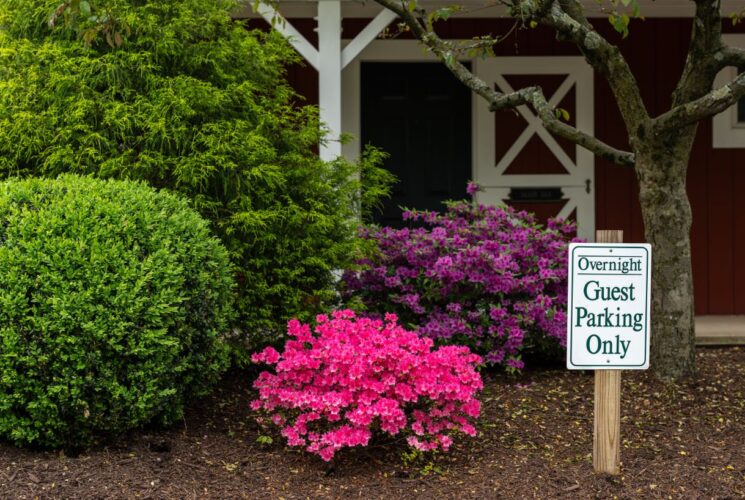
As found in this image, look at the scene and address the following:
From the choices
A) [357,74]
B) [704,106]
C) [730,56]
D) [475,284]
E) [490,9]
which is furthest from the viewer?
[357,74]

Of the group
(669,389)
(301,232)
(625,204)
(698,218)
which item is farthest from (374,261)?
(698,218)

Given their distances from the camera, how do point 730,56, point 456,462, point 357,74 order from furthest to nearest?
1. point 357,74
2. point 730,56
3. point 456,462

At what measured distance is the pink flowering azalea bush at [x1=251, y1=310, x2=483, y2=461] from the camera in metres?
4.11

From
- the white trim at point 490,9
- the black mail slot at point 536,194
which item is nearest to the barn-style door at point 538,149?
the black mail slot at point 536,194

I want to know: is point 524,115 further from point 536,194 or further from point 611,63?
point 611,63

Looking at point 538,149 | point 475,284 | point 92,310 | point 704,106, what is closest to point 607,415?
point 704,106

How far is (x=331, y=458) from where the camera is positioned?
4.09 metres

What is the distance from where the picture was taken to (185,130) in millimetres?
5277

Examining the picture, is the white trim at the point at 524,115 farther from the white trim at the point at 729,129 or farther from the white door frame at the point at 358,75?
the white trim at the point at 729,129

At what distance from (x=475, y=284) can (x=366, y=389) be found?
6.12ft

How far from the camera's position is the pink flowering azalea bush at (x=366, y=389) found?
411 cm

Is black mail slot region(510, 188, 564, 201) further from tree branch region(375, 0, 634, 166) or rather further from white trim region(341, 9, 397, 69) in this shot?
tree branch region(375, 0, 634, 166)

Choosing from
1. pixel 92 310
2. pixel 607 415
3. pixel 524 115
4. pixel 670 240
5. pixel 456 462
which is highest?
pixel 524 115

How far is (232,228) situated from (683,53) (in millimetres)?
5106
